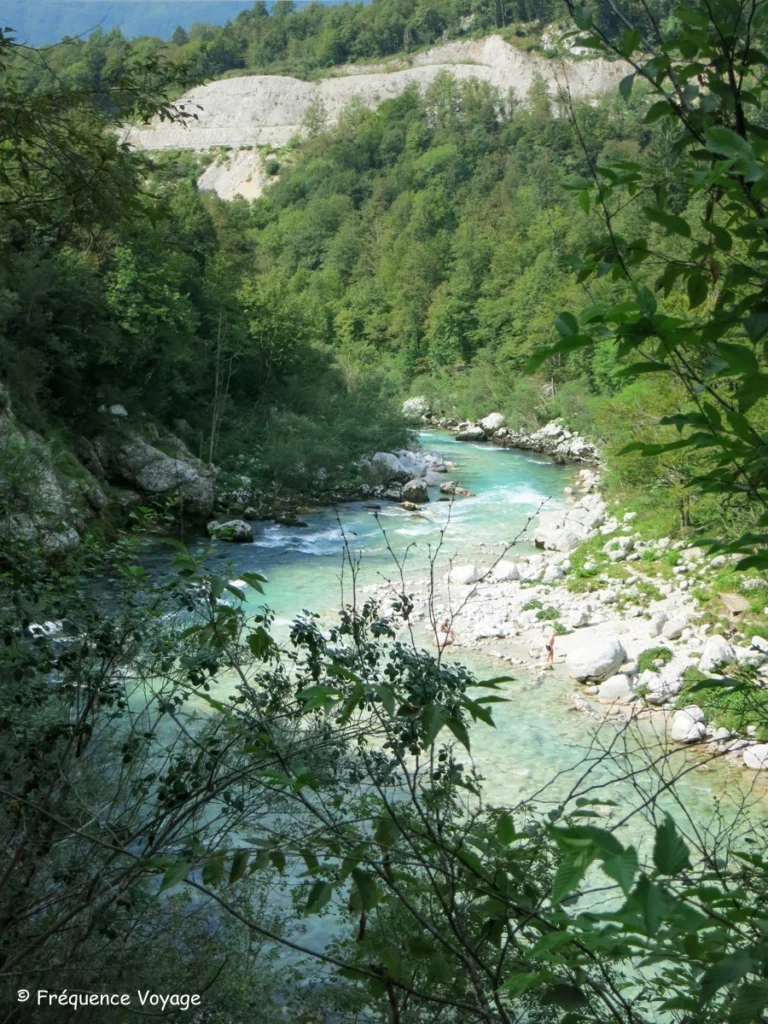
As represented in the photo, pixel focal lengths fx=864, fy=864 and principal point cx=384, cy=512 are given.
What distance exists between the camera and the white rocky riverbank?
887cm

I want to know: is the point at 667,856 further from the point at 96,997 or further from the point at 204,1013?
the point at 204,1013

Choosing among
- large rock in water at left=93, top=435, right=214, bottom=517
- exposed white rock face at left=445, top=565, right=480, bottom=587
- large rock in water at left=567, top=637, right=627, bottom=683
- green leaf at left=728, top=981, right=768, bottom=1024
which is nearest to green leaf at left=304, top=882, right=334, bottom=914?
green leaf at left=728, top=981, right=768, bottom=1024

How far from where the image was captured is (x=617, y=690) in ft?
30.0

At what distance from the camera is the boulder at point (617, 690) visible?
908 centimetres

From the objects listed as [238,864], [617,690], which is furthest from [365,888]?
[617,690]

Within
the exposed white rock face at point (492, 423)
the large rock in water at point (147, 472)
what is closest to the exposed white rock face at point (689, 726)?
the large rock in water at point (147, 472)

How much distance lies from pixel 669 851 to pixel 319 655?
2747 mm

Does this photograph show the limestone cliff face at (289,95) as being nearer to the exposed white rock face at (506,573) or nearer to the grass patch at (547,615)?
the exposed white rock face at (506,573)

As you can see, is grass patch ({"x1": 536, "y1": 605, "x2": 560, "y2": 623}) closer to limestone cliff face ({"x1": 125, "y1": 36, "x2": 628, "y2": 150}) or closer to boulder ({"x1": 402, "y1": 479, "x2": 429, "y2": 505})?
boulder ({"x1": 402, "y1": 479, "x2": 429, "y2": 505})

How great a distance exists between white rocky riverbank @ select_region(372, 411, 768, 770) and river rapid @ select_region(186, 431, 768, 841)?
0.86 feet

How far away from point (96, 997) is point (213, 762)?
832 mm

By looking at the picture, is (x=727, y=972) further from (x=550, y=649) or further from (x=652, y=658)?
(x=550, y=649)

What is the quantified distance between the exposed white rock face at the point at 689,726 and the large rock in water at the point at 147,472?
10.9 metres

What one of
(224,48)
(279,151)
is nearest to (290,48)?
(224,48)
